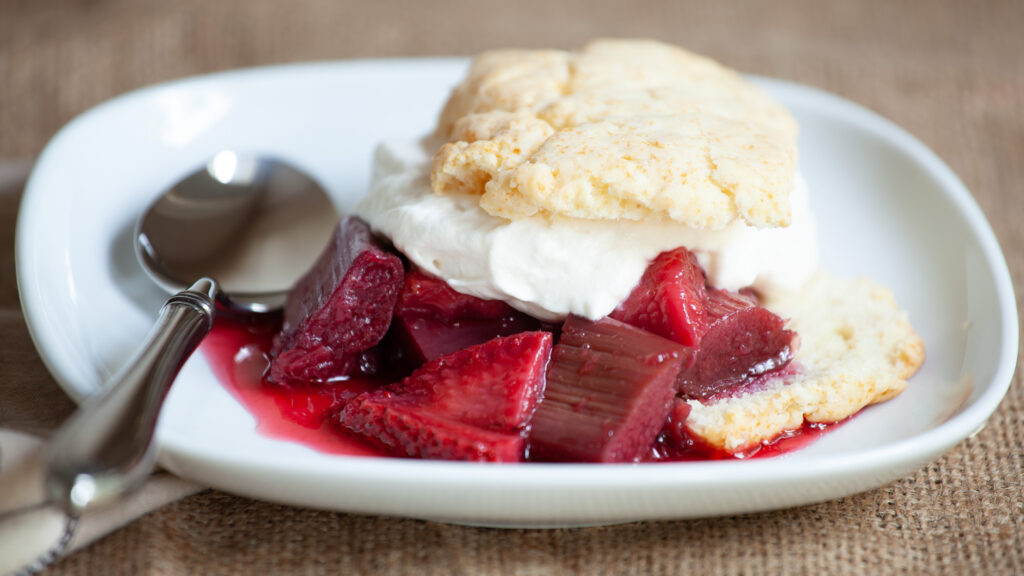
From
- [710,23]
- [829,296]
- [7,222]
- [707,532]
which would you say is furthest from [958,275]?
[7,222]

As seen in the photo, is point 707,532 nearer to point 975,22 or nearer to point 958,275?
point 958,275

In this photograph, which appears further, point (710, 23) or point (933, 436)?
point (710, 23)

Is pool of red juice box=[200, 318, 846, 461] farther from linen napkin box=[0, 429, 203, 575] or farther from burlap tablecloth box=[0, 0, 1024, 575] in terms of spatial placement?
linen napkin box=[0, 429, 203, 575]

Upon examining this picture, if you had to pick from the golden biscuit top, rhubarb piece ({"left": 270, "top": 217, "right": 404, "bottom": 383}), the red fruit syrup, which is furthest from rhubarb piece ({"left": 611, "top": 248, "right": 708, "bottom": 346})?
the red fruit syrup

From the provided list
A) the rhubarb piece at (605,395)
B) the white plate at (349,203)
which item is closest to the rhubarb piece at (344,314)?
the white plate at (349,203)

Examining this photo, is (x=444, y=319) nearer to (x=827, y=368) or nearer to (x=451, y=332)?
(x=451, y=332)

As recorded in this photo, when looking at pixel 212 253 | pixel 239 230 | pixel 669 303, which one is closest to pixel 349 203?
pixel 239 230
